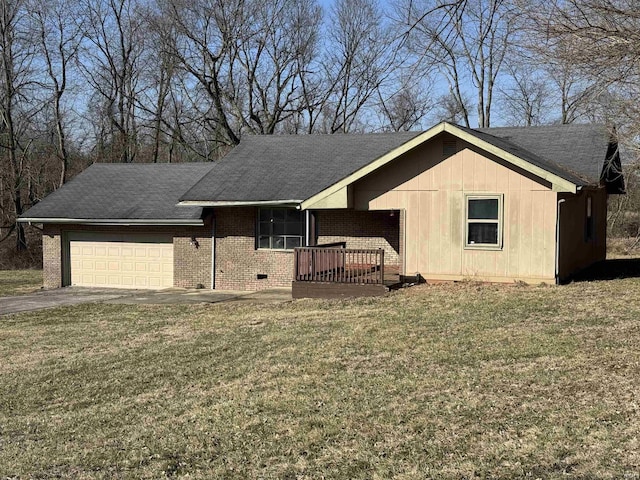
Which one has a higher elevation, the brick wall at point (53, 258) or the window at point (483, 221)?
the window at point (483, 221)

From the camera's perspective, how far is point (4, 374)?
10047 mm

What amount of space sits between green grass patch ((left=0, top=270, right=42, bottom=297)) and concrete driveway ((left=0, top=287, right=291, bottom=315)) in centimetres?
164

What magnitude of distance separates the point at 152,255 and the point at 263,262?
4.25m

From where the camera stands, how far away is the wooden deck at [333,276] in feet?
52.2

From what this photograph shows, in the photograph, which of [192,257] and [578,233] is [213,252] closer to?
[192,257]

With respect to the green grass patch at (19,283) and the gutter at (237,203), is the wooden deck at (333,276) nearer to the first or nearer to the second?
the gutter at (237,203)

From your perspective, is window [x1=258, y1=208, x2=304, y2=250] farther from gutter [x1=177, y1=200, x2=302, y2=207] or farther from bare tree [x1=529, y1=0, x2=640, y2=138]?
bare tree [x1=529, y1=0, x2=640, y2=138]

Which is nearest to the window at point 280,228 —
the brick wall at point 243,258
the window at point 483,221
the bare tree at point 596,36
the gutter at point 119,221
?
the brick wall at point 243,258

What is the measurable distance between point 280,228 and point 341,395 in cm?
1314

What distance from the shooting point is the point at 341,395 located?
7645 millimetres

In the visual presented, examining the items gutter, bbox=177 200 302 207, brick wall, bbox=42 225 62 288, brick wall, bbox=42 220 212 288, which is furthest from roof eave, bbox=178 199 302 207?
brick wall, bbox=42 225 62 288

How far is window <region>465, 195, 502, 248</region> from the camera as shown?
1641 centimetres

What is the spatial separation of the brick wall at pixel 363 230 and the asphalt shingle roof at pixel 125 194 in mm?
4086

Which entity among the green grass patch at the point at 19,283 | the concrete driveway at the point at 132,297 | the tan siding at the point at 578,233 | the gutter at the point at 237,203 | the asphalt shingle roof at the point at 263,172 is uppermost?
the asphalt shingle roof at the point at 263,172
